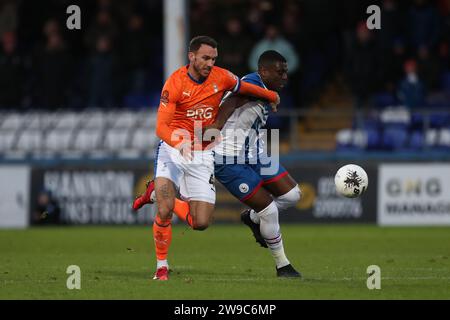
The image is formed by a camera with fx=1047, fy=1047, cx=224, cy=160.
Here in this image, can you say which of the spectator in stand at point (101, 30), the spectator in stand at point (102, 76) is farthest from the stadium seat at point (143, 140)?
the spectator in stand at point (101, 30)

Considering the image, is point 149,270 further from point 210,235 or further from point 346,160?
point 346,160

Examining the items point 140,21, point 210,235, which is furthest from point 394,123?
point 140,21

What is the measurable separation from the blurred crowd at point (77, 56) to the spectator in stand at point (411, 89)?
219 inches

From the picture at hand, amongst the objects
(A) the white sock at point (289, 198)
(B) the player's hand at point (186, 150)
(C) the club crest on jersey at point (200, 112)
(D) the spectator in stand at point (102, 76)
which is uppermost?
(D) the spectator in stand at point (102, 76)

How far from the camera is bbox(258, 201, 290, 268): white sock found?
10570mm

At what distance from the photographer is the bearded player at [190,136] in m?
10.3

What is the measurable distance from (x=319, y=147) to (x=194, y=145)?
10.2 meters

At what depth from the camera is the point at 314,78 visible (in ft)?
73.4

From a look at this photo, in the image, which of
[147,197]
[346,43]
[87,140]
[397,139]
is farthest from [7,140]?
[147,197]

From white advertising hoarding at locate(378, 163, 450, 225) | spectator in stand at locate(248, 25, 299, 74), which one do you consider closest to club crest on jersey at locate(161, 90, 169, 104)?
white advertising hoarding at locate(378, 163, 450, 225)

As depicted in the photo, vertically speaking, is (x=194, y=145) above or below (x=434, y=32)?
below

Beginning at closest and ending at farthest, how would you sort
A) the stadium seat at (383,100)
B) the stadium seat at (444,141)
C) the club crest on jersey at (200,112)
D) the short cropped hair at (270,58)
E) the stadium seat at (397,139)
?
the club crest on jersey at (200,112), the short cropped hair at (270,58), the stadium seat at (444,141), the stadium seat at (397,139), the stadium seat at (383,100)

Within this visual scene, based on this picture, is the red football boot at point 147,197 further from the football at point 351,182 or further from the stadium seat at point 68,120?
the stadium seat at point 68,120

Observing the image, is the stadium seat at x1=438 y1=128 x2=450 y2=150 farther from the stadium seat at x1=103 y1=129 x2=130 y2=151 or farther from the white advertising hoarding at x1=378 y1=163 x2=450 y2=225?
the stadium seat at x1=103 y1=129 x2=130 y2=151
